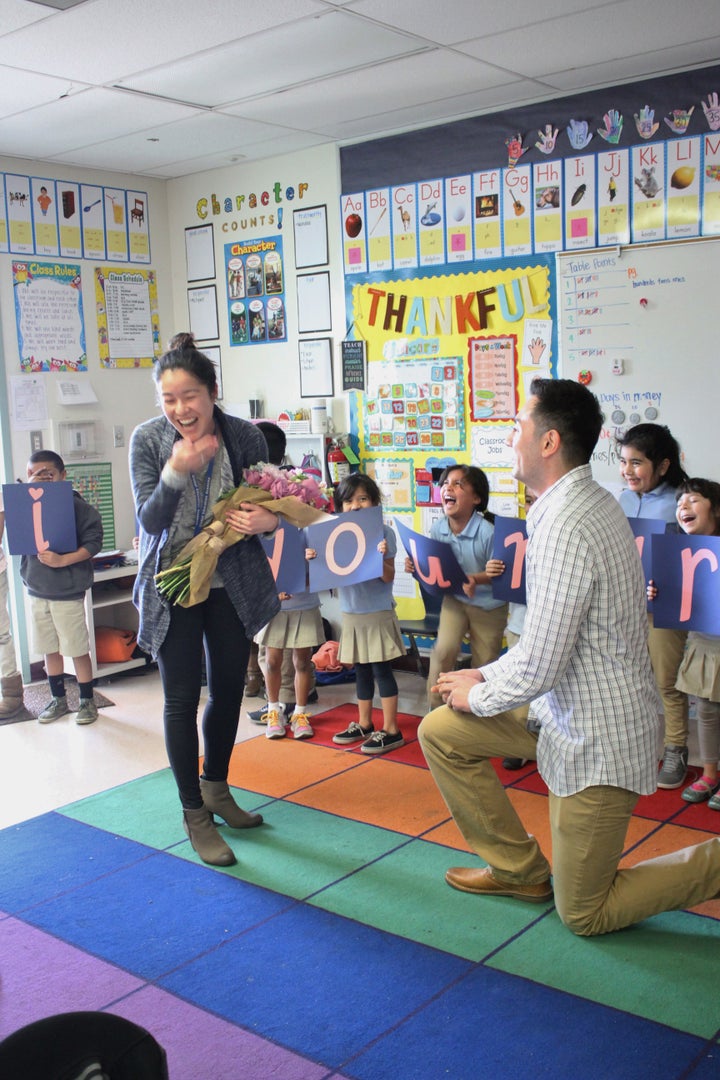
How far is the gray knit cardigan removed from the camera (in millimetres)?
2979

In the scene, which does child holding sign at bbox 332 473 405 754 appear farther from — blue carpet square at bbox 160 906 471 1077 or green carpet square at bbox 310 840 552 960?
blue carpet square at bbox 160 906 471 1077

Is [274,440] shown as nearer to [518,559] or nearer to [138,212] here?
[518,559]

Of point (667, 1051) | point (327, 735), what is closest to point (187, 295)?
point (327, 735)

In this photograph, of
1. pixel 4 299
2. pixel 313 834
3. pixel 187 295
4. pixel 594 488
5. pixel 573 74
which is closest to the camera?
pixel 594 488

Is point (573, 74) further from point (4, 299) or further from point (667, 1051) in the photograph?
point (667, 1051)

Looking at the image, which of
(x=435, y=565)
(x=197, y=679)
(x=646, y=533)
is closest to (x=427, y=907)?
(x=197, y=679)

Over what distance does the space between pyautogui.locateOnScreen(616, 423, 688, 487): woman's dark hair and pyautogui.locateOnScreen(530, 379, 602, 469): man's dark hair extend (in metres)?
1.26

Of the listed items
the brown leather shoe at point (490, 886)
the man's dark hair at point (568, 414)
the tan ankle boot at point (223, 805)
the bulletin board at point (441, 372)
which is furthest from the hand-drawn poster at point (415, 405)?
the brown leather shoe at point (490, 886)

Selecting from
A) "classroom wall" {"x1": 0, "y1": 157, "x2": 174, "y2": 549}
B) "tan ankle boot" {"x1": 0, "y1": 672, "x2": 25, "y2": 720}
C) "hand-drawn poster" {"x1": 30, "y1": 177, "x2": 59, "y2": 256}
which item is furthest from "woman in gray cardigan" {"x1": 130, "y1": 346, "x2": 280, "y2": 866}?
"hand-drawn poster" {"x1": 30, "y1": 177, "x2": 59, "y2": 256}

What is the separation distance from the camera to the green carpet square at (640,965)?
7.54 ft

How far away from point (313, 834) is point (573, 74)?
10.6 ft

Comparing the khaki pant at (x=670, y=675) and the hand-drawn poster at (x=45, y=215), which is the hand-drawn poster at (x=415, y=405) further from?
the hand-drawn poster at (x=45, y=215)

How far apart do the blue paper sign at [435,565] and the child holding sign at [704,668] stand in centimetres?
78

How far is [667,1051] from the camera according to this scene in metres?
2.14
